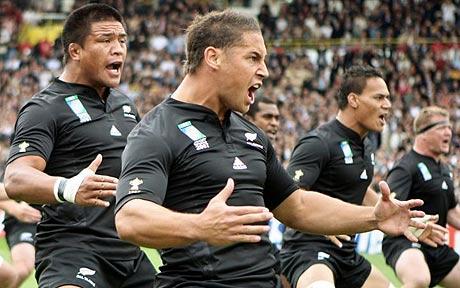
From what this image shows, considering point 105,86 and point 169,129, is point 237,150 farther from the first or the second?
point 105,86

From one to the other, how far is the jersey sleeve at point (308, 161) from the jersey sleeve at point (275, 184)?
8.70ft

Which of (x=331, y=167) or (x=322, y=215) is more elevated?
(x=322, y=215)

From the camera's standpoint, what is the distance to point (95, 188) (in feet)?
19.0

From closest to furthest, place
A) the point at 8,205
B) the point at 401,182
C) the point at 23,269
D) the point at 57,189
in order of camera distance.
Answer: the point at 57,189 → the point at 8,205 → the point at 23,269 → the point at 401,182

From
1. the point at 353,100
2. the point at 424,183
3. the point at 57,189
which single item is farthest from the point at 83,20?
the point at 424,183

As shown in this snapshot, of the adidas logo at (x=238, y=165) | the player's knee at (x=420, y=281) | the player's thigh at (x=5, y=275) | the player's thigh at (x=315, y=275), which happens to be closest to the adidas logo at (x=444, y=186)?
the player's knee at (x=420, y=281)

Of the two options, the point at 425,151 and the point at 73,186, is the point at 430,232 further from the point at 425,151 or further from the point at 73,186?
the point at 425,151

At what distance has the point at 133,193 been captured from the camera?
16.0 ft

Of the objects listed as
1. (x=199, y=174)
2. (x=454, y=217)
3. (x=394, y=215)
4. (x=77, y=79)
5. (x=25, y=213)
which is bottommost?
(x=454, y=217)

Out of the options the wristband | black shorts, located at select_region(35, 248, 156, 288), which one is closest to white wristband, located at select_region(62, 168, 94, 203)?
the wristband

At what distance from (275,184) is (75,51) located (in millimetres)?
2253

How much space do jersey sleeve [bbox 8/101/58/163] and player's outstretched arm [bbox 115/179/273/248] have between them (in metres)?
1.93

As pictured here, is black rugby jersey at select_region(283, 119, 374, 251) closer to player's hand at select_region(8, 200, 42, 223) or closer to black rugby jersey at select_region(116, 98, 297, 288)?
player's hand at select_region(8, 200, 42, 223)

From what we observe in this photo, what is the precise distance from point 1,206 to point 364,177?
3170 mm
